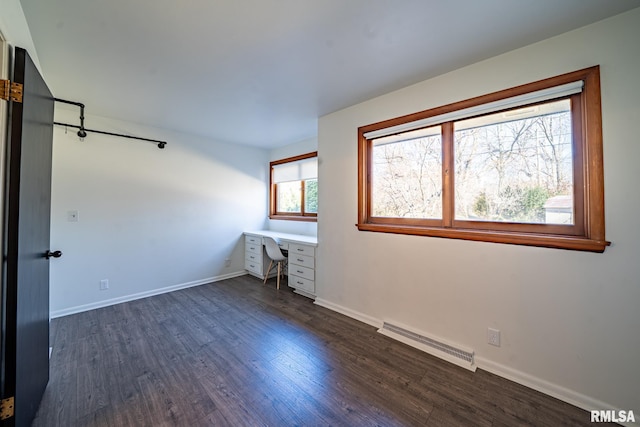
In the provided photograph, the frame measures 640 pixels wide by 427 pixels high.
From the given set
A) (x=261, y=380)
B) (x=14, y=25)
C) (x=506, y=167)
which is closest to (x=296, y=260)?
(x=261, y=380)

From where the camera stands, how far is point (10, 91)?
1183 mm

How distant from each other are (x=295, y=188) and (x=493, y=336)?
3523mm

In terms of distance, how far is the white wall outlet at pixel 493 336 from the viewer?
1.89m

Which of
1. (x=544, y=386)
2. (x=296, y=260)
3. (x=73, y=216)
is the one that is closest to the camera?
(x=544, y=386)

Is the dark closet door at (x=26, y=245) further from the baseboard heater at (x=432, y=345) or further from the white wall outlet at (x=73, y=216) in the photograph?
the baseboard heater at (x=432, y=345)

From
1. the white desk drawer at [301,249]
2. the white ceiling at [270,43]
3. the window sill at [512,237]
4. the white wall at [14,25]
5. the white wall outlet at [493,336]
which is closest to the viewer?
the white wall at [14,25]

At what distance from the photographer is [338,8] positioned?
4.73 ft

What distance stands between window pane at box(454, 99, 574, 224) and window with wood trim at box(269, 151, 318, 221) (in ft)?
7.83

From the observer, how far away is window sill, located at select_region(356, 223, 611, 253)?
1562 millimetres

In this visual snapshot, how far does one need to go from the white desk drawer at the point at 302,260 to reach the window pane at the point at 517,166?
75.1 inches

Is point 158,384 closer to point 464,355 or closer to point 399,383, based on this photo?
point 399,383

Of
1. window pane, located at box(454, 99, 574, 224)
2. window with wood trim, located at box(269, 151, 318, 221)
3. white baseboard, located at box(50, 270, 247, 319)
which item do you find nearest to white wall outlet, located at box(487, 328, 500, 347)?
window pane, located at box(454, 99, 574, 224)

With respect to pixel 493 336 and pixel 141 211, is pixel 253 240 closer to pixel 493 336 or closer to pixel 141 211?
pixel 141 211

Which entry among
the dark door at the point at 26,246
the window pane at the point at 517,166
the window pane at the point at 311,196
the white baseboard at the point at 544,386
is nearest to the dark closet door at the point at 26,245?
the dark door at the point at 26,246
